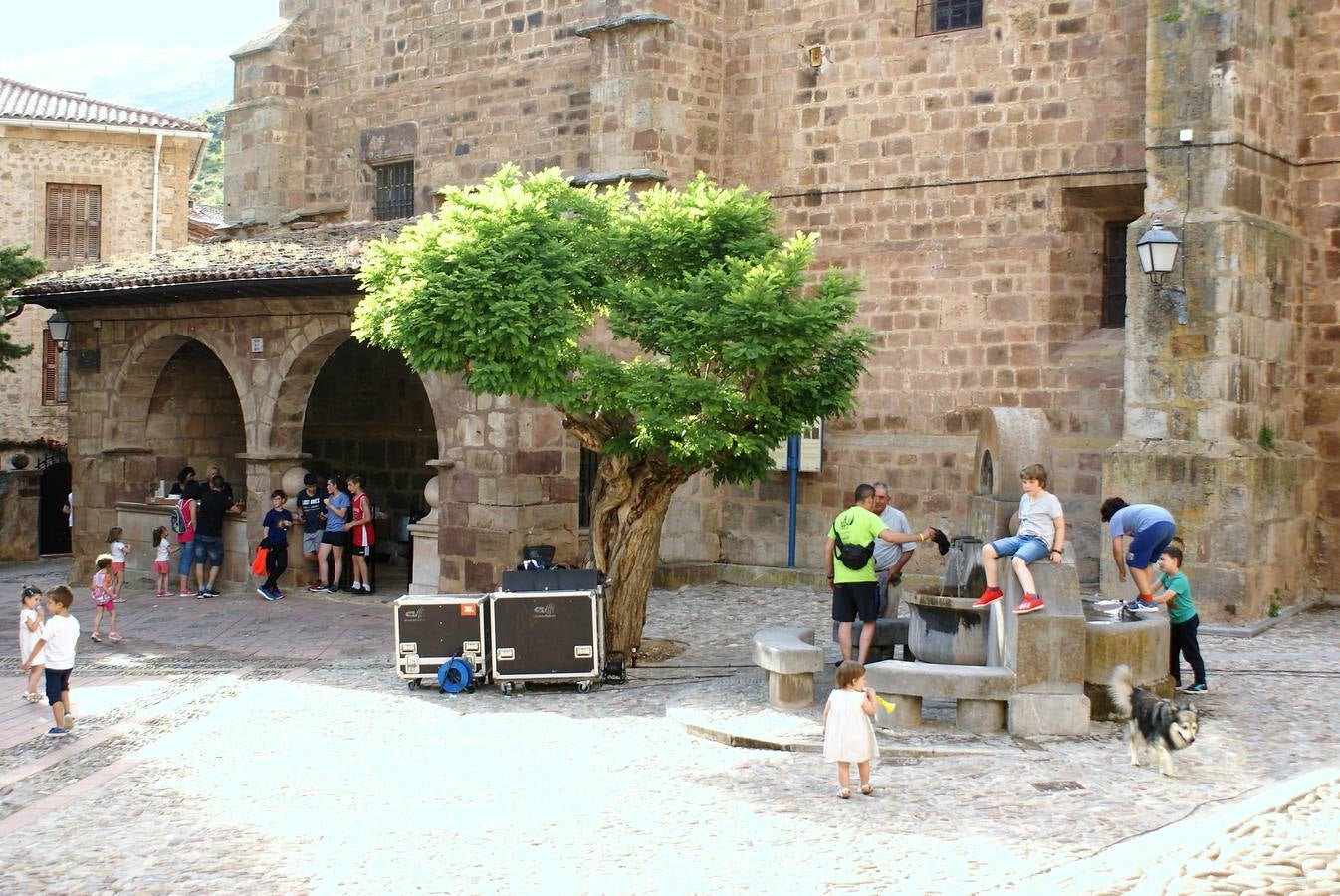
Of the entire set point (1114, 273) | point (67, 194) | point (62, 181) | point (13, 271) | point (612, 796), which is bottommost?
point (612, 796)

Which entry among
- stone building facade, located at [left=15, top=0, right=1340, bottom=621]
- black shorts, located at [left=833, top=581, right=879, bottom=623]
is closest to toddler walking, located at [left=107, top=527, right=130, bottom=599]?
stone building facade, located at [left=15, top=0, right=1340, bottom=621]

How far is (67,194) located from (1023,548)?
24.3 m

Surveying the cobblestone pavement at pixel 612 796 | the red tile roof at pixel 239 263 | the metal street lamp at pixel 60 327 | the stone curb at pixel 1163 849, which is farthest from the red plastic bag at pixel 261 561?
the stone curb at pixel 1163 849

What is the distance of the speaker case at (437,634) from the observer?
37.9 feet

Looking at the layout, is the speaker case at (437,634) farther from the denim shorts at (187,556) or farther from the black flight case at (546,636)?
the denim shorts at (187,556)

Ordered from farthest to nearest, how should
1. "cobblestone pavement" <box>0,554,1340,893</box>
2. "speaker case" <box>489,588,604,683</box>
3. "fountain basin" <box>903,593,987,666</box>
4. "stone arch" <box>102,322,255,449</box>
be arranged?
"stone arch" <box>102,322,255,449</box> → "speaker case" <box>489,588,604,683</box> → "fountain basin" <box>903,593,987,666</box> → "cobblestone pavement" <box>0,554,1340,893</box>

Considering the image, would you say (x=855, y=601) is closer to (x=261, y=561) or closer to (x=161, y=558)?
(x=261, y=561)

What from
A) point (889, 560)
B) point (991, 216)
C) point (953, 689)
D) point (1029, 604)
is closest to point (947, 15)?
point (991, 216)

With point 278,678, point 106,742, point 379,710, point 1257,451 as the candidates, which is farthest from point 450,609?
point 1257,451

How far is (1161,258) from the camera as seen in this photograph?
43.5ft

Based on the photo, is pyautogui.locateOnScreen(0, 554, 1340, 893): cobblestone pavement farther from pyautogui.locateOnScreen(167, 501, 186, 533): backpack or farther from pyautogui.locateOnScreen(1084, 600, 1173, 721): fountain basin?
pyautogui.locateOnScreen(167, 501, 186, 533): backpack

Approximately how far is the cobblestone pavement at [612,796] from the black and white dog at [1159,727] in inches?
5.9

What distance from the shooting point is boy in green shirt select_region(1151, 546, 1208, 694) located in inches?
406

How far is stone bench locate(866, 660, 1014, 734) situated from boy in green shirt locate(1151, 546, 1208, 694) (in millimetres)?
1621
